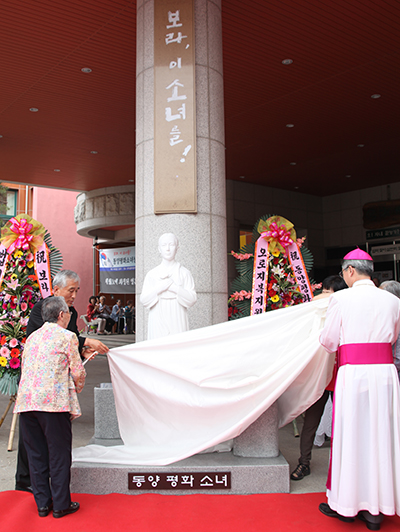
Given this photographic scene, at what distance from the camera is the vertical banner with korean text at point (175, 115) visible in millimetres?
4781

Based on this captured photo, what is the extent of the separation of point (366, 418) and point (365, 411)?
0.04m

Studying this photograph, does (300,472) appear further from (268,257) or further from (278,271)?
(268,257)

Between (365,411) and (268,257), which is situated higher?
(268,257)

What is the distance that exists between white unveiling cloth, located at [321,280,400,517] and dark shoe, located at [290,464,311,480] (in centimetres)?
77

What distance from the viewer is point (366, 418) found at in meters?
2.78

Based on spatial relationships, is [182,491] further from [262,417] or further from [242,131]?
[242,131]

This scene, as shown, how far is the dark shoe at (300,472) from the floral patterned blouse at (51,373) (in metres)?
1.76

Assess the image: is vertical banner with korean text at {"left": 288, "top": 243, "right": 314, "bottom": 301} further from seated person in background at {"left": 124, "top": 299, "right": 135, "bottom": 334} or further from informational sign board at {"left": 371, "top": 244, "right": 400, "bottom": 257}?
seated person in background at {"left": 124, "top": 299, "right": 135, "bottom": 334}

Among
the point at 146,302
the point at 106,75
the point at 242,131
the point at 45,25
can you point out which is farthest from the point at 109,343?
the point at 146,302

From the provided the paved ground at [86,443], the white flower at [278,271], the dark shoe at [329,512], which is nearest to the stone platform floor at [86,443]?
the paved ground at [86,443]

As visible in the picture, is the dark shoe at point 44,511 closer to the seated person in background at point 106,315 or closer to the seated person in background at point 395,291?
the seated person in background at point 395,291

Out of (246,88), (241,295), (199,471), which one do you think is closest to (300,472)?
(199,471)

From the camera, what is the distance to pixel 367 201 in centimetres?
1372

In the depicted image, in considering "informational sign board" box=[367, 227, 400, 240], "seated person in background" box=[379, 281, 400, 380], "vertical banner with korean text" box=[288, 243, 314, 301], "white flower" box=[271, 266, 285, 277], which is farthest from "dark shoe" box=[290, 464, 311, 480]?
"informational sign board" box=[367, 227, 400, 240]
